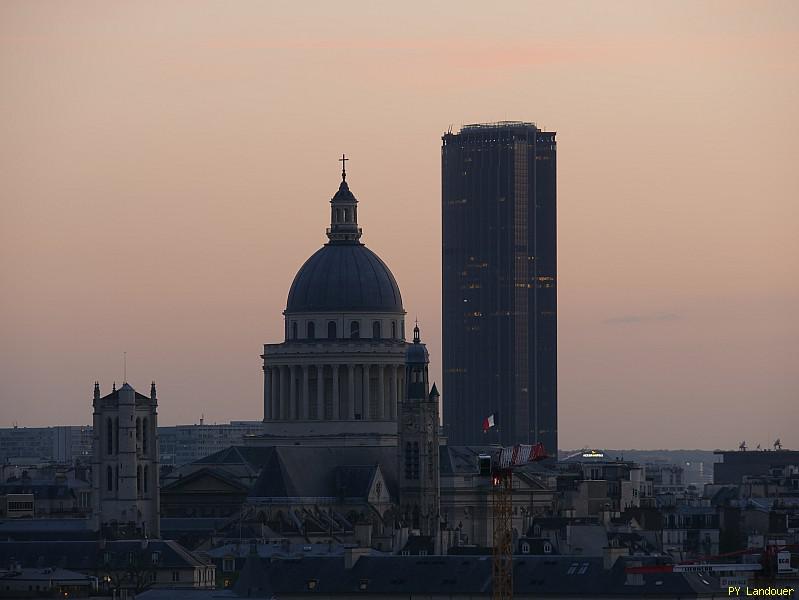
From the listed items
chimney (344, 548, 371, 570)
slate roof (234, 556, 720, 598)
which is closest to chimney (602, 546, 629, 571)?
slate roof (234, 556, 720, 598)

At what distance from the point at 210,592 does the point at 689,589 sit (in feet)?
72.3

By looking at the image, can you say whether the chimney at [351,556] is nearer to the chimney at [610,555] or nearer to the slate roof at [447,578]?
the slate roof at [447,578]

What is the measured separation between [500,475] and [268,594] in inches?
488

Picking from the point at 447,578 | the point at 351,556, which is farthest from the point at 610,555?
the point at 351,556

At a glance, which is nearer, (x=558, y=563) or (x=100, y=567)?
(x=558, y=563)

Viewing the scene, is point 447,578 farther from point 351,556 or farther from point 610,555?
point 610,555

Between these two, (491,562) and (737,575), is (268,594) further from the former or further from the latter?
(737,575)

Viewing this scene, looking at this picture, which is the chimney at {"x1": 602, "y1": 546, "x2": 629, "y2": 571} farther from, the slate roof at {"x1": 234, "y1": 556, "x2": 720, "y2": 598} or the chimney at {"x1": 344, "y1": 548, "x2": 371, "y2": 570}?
the chimney at {"x1": 344, "y1": 548, "x2": 371, "y2": 570}

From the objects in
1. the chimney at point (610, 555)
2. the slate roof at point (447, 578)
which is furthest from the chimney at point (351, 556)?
the chimney at point (610, 555)

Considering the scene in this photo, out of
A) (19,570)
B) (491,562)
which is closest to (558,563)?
(491,562)

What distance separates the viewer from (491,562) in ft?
604

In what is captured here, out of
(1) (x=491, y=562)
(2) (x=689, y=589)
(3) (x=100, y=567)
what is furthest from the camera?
Answer: (3) (x=100, y=567)

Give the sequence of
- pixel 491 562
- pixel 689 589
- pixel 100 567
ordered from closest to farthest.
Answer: pixel 689 589 → pixel 491 562 → pixel 100 567

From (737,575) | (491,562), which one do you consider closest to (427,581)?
(491,562)
